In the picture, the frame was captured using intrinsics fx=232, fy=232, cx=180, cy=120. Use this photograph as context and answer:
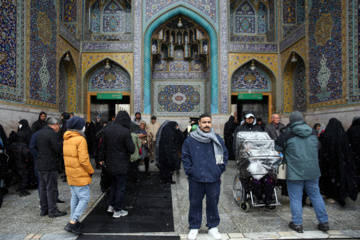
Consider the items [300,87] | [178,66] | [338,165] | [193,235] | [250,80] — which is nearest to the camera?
[193,235]

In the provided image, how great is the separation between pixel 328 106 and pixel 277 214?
17.6 feet

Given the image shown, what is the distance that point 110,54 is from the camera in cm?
1037

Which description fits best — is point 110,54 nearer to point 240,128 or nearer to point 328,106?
point 240,128

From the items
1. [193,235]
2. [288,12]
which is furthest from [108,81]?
[193,235]

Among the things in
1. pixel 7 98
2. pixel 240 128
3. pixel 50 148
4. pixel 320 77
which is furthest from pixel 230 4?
pixel 50 148

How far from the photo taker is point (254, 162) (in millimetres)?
3391

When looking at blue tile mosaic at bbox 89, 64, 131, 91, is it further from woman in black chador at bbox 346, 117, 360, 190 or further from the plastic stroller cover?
woman in black chador at bbox 346, 117, 360, 190

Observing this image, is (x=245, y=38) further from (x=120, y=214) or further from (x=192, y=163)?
(x=120, y=214)

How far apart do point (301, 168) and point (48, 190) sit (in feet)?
11.0

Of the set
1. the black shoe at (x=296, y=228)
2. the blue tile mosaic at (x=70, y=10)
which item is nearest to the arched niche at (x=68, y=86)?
the blue tile mosaic at (x=70, y=10)

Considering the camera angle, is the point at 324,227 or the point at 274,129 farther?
the point at 274,129

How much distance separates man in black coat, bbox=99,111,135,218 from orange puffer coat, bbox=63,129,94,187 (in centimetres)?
44

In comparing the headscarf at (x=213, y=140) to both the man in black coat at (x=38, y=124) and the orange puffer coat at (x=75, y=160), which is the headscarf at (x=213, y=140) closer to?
the orange puffer coat at (x=75, y=160)

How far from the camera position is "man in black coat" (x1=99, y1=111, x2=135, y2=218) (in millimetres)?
3166
